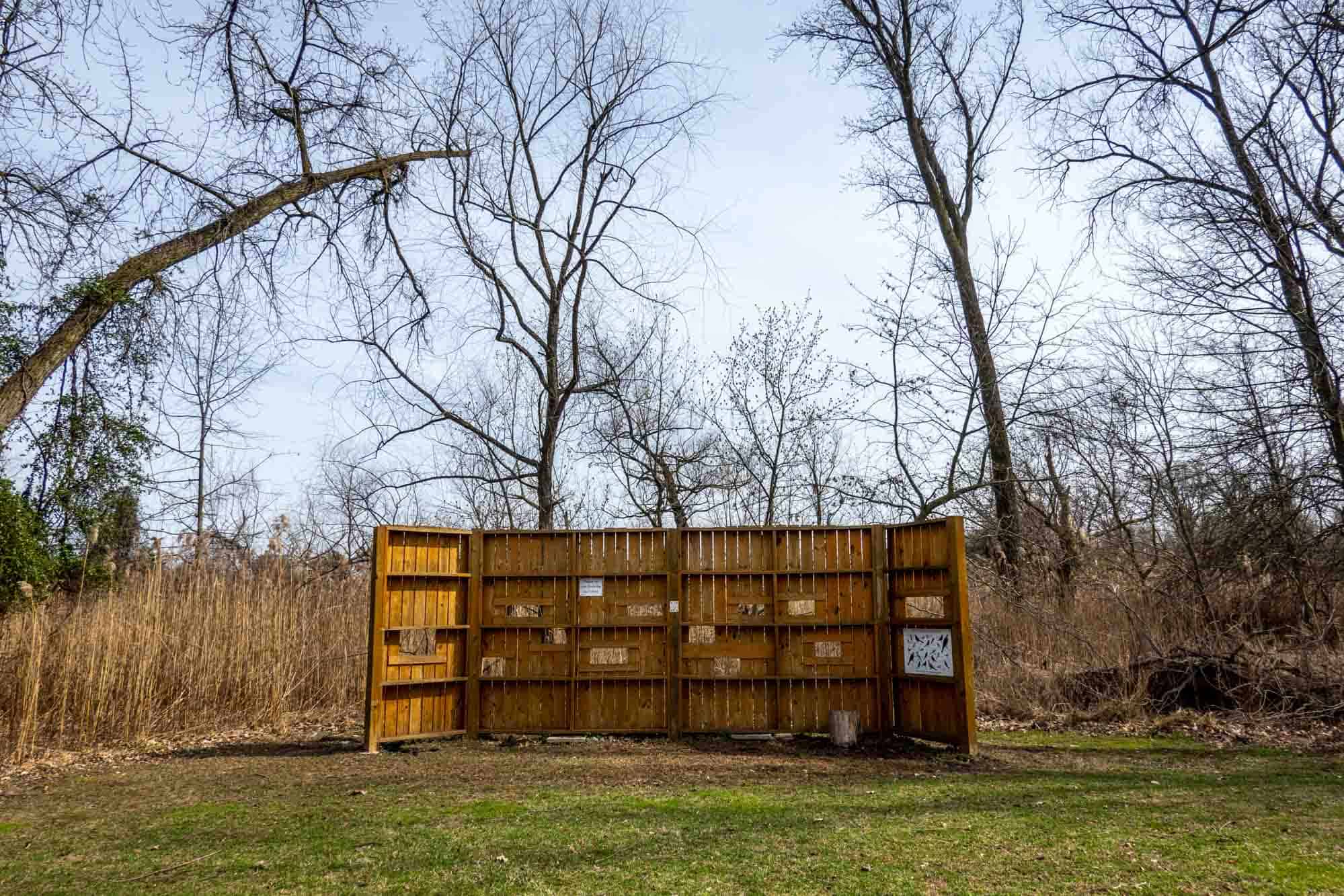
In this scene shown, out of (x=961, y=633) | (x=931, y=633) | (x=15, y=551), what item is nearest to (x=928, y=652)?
(x=931, y=633)

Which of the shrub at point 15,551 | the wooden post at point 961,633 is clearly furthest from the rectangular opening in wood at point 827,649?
the shrub at point 15,551

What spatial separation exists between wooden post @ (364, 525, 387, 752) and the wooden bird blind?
0.03 m

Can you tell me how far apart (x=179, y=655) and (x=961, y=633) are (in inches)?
322

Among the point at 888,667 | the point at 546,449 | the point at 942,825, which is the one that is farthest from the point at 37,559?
the point at 942,825

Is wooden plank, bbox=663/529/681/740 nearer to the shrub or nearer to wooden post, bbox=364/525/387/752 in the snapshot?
wooden post, bbox=364/525/387/752

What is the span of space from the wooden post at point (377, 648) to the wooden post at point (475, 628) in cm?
99

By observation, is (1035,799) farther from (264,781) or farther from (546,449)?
(546,449)

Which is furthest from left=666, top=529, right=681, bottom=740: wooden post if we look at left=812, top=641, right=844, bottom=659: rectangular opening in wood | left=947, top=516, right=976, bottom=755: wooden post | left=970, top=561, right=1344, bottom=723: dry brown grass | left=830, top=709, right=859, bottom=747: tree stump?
left=970, top=561, right=1344, bottom=723: dry brown grass

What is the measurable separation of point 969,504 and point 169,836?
13.5 metres

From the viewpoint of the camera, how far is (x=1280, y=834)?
5.55 meters

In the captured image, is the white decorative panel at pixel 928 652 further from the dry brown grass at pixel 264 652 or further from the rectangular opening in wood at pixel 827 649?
the dry brown grass at pixel 264 652

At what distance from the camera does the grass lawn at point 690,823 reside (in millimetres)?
4801

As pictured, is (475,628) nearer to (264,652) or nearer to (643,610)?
(643,610)

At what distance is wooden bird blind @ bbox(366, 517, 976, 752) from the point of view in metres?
9.68
